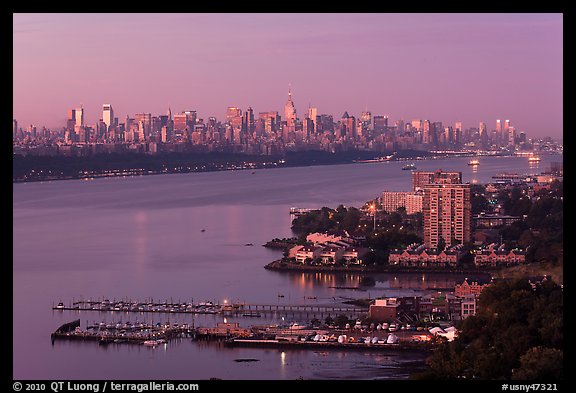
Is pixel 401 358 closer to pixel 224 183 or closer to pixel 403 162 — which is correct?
pixel 224 183

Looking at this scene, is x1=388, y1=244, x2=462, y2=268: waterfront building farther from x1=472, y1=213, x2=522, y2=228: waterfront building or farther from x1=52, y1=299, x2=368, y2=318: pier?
x1=472, y1=213, x2=522, y2=228: waterfront building

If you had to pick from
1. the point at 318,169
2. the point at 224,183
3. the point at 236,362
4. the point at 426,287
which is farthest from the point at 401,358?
the point at 318,169

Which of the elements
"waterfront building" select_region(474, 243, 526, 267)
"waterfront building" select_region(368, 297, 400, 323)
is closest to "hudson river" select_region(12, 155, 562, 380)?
"waterfront building" select_region(474, 243, 526, 267)

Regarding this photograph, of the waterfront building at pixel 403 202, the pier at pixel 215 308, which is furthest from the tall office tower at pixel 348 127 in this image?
the pier at pixel 215 308

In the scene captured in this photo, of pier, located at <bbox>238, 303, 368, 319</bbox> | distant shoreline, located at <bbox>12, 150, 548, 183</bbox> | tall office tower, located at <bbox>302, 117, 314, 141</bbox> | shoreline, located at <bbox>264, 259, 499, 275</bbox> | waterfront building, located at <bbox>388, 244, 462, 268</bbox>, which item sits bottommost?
pier, located at <bbox>238, 303, 368, 319</bbox>

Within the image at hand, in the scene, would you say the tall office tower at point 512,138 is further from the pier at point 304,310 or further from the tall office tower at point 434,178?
the pier at point 304,310
